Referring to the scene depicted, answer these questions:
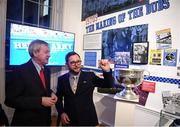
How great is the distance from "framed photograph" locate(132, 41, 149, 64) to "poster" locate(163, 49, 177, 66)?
0.28 m

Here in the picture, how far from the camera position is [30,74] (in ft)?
5.21

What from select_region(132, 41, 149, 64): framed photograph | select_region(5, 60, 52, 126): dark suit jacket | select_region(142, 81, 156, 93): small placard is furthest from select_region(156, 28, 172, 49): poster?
select_region(5, 60, 52, 126): dark suit jacket

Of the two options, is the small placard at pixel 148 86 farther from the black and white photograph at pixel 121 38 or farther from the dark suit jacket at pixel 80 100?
the dark suit jacket at pixel 80 100

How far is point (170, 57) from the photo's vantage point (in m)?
2.29

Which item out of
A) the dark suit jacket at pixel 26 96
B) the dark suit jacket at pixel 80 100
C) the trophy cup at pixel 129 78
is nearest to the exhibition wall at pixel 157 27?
the trophy cup at pixel 129 78

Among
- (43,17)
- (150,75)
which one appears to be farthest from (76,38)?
(150,75)

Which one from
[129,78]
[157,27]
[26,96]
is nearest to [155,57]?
[157,27]

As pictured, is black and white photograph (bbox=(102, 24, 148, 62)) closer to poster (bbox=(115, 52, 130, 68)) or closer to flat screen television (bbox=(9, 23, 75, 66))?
poster (bbox=(115, 52, 130, 68))

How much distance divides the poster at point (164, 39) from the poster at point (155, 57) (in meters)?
0.08

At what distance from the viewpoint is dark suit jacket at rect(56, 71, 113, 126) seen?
75.2 inches

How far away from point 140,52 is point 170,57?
0.44 metres

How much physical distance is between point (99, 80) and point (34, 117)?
0.81 metres

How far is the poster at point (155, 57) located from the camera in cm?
242

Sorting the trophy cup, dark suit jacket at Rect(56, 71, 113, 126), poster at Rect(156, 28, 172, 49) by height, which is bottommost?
dark suit jacket at Rect(56, 71, 113, 126)
